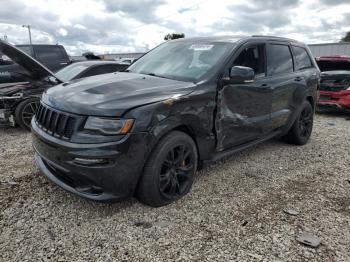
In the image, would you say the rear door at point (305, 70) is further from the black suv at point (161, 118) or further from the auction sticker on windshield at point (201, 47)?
the auction sticker on windshield at point (201, 47)

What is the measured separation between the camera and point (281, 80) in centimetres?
465

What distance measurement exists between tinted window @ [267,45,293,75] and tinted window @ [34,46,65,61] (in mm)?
7989

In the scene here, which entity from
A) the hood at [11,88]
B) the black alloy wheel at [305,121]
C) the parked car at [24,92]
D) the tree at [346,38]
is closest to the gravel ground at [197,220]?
the black alloy wheel at [305,121]

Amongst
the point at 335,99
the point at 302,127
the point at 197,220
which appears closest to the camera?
the point at 197,220

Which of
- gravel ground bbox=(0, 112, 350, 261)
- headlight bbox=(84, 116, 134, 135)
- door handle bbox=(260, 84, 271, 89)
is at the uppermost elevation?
door handle bbox=(260, 84, 271, 89)

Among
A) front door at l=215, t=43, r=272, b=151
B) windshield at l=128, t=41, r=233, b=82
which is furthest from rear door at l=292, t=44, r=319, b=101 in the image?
windshield at l=128, t=41, r=233, b=82

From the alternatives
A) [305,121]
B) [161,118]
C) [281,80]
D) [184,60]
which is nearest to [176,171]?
[161,118]

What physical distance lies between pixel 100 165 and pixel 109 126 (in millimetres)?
340

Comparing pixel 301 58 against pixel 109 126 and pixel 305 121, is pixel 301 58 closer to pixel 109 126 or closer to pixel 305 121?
pixel 305 121

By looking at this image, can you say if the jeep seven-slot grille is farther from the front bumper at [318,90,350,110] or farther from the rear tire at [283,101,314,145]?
the front bumper at [318,90,350,110]

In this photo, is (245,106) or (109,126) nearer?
(109,126)

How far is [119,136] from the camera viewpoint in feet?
8.86

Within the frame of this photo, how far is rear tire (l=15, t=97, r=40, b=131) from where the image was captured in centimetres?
584

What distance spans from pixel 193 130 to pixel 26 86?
13.4 ft
